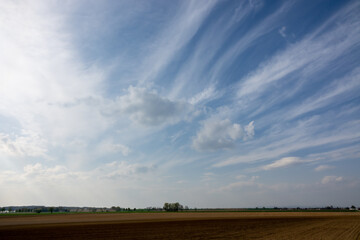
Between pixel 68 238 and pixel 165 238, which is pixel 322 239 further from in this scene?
pixel 68 238

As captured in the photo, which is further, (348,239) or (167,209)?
(167,209)

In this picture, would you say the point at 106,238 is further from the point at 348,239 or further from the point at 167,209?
the point at 167,209

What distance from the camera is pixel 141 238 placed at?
30.2 meters

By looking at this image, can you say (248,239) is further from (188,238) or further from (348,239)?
(348,239)

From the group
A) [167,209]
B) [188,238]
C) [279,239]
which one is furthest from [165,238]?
[167,209]

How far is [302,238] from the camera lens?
100.0ft

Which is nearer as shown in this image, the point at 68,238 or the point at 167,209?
the point at 68,238

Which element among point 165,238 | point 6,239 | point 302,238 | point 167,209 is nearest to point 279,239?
point 302,238

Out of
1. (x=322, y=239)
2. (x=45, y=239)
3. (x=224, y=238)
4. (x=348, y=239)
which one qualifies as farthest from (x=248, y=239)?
(x=45, y=239)

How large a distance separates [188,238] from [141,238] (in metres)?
6.12

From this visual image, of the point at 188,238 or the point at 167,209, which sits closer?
the point at 188,238

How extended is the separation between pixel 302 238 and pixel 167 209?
175 m

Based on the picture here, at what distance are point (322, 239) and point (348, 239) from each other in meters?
3.02

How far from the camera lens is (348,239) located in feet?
95.0
